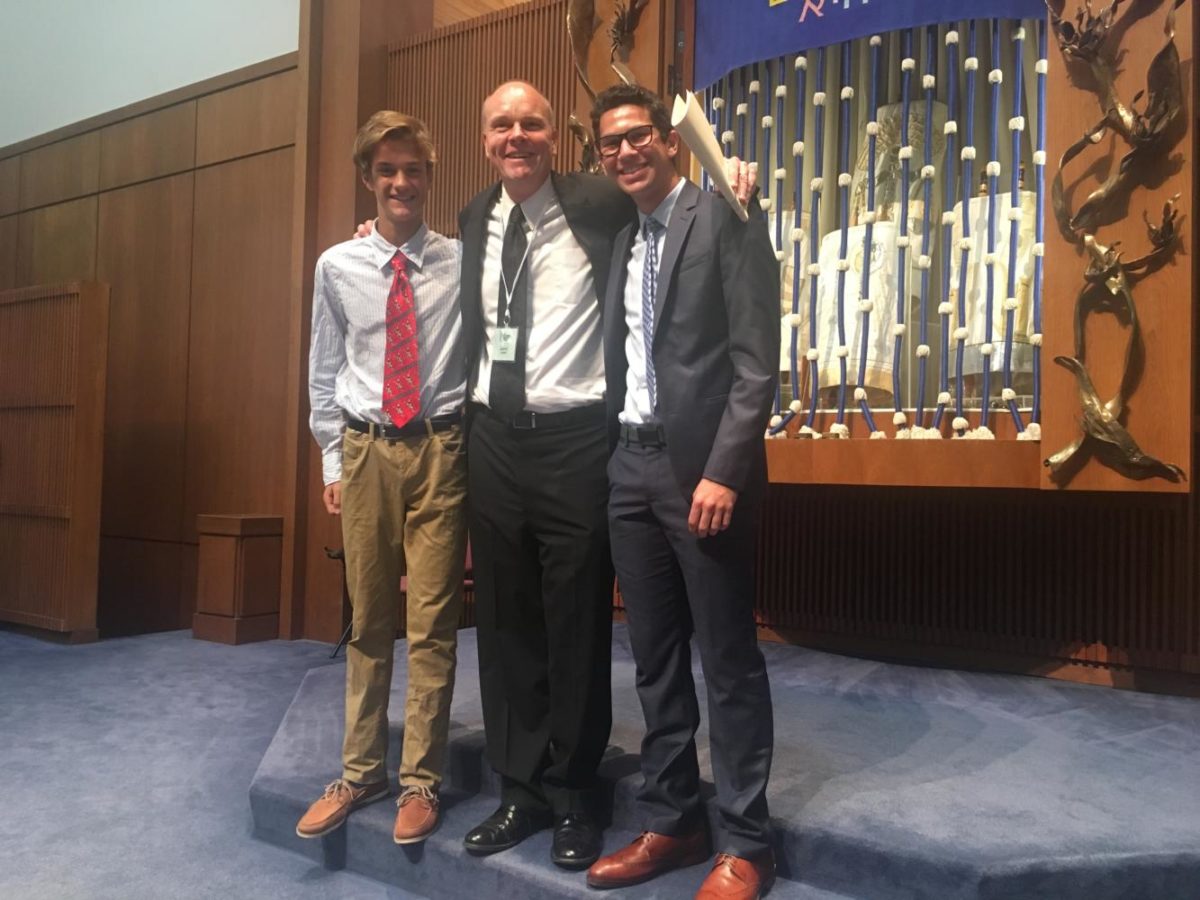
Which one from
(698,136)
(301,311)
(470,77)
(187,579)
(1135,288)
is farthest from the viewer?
(187,579)

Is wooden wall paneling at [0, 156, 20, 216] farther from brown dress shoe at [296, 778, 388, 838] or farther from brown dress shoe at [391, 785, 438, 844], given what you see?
brown dress shoe at [391, 785, 438, 844]

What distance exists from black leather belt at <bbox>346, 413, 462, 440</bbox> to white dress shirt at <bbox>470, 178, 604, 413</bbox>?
0.29 ft

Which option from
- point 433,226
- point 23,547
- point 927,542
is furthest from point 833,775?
point 23,547

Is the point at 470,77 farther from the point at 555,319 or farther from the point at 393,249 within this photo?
the point at 555,319

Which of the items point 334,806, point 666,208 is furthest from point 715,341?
point 334,806

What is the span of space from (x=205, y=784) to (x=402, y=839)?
2.84ft

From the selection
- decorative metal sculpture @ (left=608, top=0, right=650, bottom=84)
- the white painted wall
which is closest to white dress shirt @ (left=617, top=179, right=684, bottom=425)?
decorative metal sculpture @ (left=608, top=0, right=650, bottom=84)

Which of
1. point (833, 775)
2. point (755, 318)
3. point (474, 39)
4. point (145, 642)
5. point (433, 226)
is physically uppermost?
point (474, 39)

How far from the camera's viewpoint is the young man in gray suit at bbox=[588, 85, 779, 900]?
162 centimetres

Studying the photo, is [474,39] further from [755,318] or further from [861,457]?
[755,318]

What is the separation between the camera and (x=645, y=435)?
1.70 m

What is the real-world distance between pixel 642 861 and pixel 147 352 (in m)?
4.56

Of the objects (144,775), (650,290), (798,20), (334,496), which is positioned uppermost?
(798,20)

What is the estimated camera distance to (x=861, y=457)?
2.69 m
